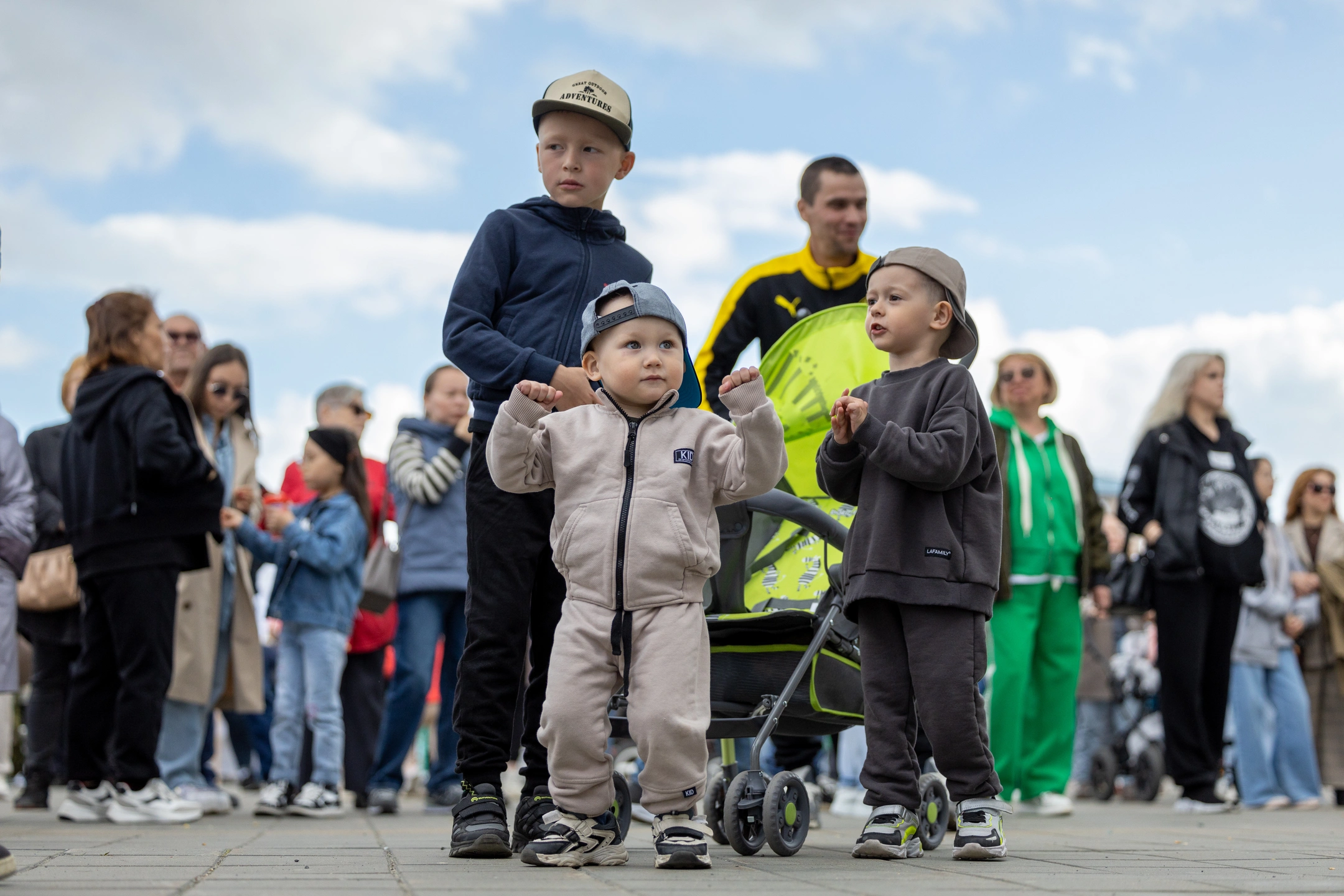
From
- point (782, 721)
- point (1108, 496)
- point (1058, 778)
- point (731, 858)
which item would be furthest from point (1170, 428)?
point (1108, 496)

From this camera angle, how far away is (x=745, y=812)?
4.29m

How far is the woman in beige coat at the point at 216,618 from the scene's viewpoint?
7.07 meters

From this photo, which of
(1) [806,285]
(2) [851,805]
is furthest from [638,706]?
(2) [851,805]

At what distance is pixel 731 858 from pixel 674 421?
4.13 feet

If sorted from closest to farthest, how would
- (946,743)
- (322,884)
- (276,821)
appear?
1. (322,884)
2. (946,743)
3. (276,821)

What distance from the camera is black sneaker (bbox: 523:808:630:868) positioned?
3807mm

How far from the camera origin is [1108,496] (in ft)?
108

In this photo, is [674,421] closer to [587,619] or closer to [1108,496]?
[587,619]

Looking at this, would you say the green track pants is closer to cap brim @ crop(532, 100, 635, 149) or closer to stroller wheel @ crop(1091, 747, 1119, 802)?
stroller wheel @ crop(1091, 747, 1119, 802)

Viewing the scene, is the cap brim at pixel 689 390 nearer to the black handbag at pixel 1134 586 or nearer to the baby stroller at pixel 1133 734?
the black handbag at pixel 1134 586

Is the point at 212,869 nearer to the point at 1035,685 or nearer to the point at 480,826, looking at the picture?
the point at 480,826

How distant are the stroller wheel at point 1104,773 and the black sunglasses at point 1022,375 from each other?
12.8 ft

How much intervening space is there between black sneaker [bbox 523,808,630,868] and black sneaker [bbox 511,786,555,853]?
23cm

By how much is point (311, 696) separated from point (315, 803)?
56 centimetres
